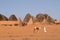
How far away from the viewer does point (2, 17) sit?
155 ft

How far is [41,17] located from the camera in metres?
43.6

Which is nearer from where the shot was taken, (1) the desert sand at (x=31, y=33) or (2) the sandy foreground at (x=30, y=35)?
(2) the sandy foreground at (x=30, y=35)

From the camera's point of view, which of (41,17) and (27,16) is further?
(27,16)

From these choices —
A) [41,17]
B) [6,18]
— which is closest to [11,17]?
[6,18]

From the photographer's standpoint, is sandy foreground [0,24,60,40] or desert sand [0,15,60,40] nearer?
sandy foreground [0,24,60,40]

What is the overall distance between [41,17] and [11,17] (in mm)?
8605

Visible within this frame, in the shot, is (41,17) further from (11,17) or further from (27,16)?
(11,17)

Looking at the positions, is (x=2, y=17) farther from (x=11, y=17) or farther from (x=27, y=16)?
(x=27, y=16)

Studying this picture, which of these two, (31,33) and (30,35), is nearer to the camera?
(30,35)

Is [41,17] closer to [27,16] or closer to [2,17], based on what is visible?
[27,16]

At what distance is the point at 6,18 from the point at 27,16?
5.31 m

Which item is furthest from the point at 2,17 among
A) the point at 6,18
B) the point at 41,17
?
the point at 41,17

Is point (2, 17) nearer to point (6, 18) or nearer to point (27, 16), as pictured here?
point (6, 18)

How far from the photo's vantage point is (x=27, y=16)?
4750cm
